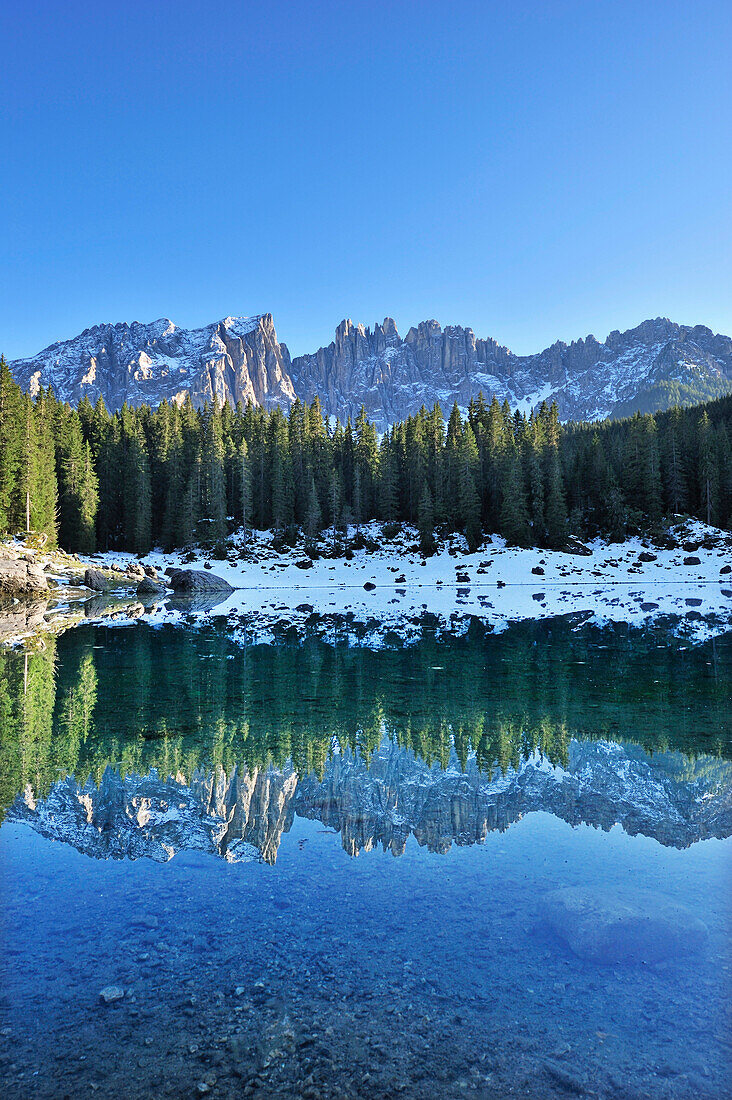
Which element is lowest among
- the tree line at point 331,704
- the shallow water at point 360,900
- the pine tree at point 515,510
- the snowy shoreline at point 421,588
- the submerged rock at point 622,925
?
the submerged rock at point 622,925

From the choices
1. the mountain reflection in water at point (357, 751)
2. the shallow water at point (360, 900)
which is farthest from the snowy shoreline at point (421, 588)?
the shallow water at point (360, 900)

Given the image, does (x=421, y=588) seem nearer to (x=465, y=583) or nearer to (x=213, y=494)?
(x=465, y=583)

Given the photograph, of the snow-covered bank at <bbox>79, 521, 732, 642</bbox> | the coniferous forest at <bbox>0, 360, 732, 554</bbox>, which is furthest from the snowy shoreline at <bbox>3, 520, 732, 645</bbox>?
the coniferous forest at <bbox>0, 360, 732, 554</bbox>

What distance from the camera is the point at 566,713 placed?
15023 mm

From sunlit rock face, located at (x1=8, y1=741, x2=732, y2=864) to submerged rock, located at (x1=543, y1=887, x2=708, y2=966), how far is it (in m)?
1.71

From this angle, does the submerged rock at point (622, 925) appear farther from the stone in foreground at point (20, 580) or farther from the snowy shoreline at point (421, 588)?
the stone in foreground at point (20, 580)

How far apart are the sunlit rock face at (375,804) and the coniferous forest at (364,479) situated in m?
60.0

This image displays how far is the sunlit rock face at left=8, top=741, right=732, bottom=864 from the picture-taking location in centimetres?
809

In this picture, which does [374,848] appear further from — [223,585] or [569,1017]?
[223,585]

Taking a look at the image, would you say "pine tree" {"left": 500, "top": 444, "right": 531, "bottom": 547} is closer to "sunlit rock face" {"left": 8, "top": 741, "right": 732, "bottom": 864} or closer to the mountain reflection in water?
the mountain reflection in water

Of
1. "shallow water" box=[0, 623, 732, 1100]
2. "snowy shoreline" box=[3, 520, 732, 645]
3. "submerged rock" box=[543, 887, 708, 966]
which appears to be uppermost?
"snowy shoreline" box=[3, 520, 732, 645]

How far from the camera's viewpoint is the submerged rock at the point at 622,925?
5.54 metres

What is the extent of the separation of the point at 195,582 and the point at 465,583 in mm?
26282

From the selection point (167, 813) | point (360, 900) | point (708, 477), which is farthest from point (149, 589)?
point (708, 477)
